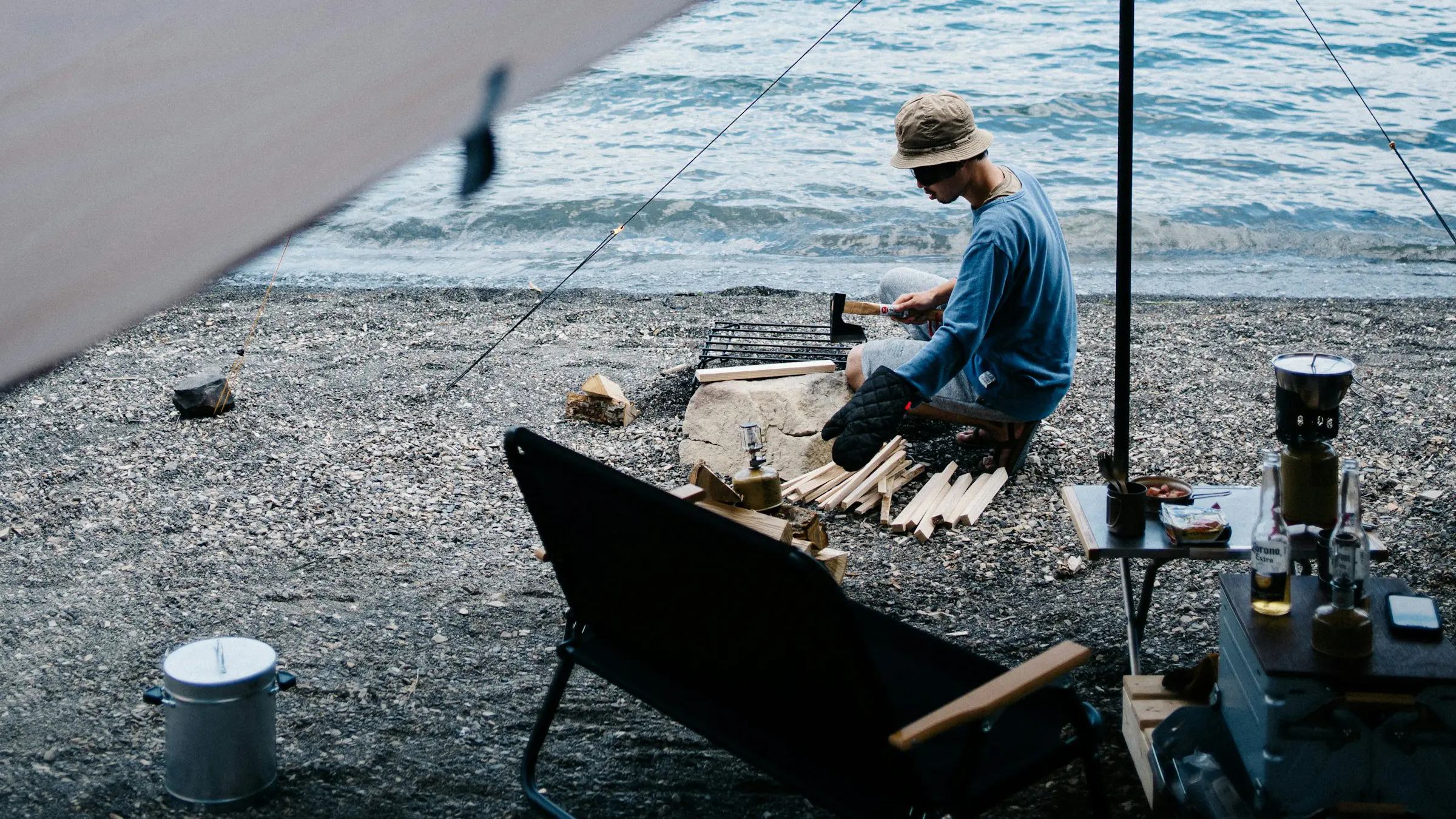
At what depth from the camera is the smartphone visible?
2.07 m

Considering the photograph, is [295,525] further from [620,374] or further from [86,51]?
[86,51]

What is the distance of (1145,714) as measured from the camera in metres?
2.51

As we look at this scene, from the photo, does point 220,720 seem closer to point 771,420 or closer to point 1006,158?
point 771,420

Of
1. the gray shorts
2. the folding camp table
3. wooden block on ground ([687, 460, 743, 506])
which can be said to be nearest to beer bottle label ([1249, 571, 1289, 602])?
the folding camp table

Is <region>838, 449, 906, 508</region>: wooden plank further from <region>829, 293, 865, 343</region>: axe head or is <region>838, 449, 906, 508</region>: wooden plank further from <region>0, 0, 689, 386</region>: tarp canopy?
<region>0, 0, 689, 386</region>: tarp canopy

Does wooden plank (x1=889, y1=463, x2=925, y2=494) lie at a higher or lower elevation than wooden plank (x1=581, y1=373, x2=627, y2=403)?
lower

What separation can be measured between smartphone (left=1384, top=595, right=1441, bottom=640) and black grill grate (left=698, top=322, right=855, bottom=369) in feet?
8.98

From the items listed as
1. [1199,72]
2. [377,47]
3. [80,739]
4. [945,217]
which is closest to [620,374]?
[80,739]

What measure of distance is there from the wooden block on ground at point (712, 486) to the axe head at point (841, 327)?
1545 millimetres

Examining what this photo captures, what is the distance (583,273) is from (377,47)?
27.7ft

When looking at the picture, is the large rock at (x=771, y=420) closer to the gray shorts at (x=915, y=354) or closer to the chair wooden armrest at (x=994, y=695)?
the gray shorts at (x=915, y=354)

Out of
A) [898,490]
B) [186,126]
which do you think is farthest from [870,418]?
[186,126]

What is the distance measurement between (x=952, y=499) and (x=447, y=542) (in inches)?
67.8

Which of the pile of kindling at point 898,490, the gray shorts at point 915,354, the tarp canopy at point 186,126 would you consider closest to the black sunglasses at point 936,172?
the gray shorts at point 915,354
